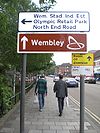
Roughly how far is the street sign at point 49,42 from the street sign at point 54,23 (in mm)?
112

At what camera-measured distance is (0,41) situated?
13.4 metres

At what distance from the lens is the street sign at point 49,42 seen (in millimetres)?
7062

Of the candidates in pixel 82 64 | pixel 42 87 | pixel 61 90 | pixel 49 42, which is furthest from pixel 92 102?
pixel 49 42

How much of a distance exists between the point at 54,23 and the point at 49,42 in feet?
1.23

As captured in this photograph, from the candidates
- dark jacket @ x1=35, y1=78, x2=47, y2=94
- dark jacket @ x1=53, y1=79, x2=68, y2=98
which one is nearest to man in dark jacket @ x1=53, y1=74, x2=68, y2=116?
dark jacket @ x1=53, y1=79, x2=68, y2=98

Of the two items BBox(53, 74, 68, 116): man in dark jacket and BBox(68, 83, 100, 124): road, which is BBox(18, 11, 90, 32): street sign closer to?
BBox(68, 83, 100, 124): road

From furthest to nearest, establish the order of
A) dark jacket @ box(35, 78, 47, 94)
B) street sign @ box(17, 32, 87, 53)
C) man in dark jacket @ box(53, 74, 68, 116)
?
dark jacket @ box(35, 78, 47, 94) < man in dark jacket @ box(53, 74, 68, 116) < street sign @ box(17, 32, 87, 53)

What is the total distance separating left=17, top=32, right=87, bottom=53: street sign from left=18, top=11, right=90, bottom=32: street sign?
0.11 meters

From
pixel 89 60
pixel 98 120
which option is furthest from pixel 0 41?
pixel 89 60

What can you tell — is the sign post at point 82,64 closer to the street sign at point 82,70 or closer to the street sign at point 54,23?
the street sign at point 82,70

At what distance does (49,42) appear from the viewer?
7082 millimetres

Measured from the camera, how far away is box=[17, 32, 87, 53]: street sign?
706 cm

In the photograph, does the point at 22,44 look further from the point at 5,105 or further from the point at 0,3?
the point at 5,105

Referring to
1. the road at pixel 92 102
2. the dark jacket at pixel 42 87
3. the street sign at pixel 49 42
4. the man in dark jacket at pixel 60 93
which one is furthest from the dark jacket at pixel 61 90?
the street sign at pixel 49 42
